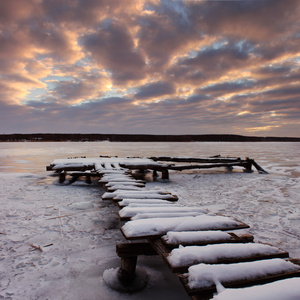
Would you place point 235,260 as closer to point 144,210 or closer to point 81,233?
point 144,210

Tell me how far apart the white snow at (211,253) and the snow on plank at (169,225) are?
0.38 m

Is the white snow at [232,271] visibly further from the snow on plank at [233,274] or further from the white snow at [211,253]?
the white snow at [211,253]

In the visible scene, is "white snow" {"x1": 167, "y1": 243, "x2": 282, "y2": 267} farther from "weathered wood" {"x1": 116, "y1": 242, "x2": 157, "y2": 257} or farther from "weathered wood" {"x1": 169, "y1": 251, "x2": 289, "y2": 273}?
"weathered wood" {"x1": 116, "y1": 242, "x2": 157, "y2": 257}

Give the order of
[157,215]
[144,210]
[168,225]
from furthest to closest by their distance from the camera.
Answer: [144,210], [157,215], [168,225]

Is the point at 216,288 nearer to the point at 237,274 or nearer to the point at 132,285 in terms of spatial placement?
the point at 237,274

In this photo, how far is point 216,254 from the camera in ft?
5.67

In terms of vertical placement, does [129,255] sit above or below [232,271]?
below

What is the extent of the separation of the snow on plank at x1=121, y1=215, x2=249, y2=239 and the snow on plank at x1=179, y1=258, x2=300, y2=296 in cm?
64

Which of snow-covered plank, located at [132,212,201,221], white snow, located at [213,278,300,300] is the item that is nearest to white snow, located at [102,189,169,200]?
snow-covered plank, located at [132,212,201,221]

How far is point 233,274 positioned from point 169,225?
31.7 inches

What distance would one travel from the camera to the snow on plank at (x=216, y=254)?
163cm

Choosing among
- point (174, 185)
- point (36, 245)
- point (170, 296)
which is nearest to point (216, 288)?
point (170, 296)

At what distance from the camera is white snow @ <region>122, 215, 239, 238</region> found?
212 cm

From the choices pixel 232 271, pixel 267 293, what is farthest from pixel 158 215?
pixel 267 293
